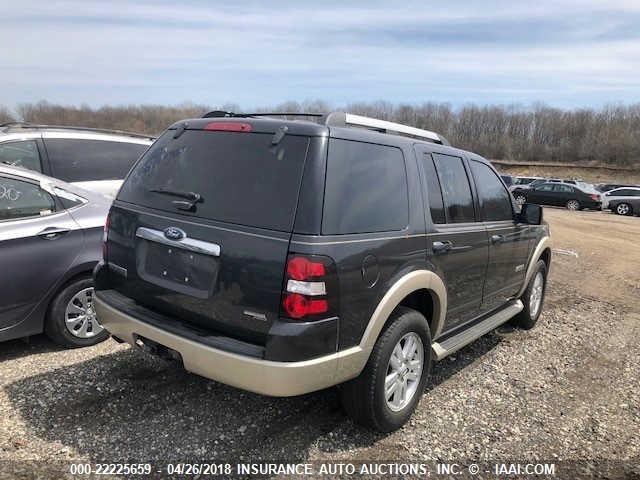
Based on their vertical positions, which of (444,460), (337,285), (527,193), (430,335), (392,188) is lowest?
(527,193)

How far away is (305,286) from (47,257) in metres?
2.64

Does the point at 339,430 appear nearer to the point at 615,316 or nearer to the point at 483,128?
the point at 615,316

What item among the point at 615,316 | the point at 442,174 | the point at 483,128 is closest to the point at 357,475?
the point at 442,174

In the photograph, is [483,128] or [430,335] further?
[483,128]

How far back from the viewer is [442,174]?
392 centimetres

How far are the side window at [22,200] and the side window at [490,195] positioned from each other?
12.3 ft

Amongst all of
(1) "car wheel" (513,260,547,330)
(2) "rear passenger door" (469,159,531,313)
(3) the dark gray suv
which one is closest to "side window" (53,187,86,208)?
(3) the dark gray suv

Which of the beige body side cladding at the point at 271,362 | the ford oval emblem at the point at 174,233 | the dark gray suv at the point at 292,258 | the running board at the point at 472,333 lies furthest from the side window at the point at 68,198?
the running board at the point at 472,333

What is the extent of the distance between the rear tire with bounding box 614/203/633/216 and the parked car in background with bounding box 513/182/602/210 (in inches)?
37.5

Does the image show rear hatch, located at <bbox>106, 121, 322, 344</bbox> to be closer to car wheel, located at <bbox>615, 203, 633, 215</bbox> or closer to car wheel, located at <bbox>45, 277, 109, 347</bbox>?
car wheel, located at <bbox>45, 277, 109, 347</bbox>

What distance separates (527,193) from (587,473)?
2849cm

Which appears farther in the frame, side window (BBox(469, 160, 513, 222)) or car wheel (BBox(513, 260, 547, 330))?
car wheel (BBox(513, 260, 547, 330))

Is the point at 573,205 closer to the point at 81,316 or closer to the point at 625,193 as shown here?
the point at 625,193

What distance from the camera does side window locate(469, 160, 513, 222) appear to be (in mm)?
4504
